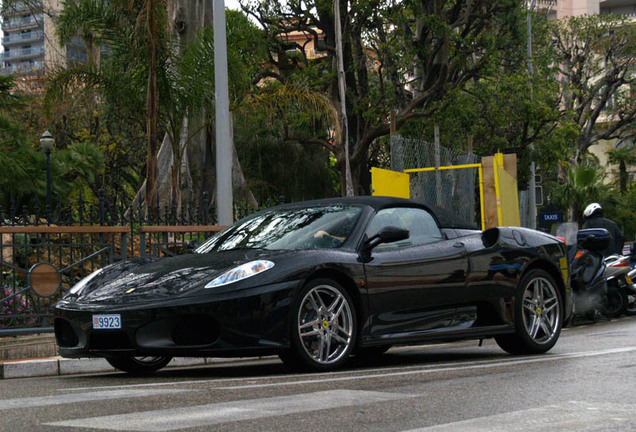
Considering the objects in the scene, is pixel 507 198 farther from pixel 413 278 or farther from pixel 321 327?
pixel 321 327

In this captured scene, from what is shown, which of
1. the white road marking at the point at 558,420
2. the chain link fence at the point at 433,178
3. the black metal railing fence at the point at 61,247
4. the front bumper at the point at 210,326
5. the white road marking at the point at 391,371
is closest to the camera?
the white road marking at the point at 558,420

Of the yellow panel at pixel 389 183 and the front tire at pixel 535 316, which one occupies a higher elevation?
the yellow panel at pixel 389 183

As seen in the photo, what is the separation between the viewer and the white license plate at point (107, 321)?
22.6 ft

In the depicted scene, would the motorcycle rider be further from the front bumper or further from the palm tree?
the palm tree

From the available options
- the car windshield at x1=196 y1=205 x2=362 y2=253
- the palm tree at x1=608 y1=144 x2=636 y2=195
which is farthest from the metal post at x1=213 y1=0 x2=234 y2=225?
the palm tree at x1=608 y1=144 x2=636 y2=195

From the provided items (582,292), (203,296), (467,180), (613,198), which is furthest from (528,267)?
(613,198)

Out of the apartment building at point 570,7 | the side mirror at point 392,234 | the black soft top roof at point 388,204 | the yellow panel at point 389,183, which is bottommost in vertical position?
the side mirror at point 392,234

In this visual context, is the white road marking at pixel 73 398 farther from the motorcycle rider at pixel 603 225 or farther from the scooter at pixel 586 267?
the motorcycle rider at pixel 603 225

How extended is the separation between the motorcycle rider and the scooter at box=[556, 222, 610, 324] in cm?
103

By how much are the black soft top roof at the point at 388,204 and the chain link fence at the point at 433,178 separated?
6733mm

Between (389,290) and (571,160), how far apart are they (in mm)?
44562

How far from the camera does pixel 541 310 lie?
890 cm

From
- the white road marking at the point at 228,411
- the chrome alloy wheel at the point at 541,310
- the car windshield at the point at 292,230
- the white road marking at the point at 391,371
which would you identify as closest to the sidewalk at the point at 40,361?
the car windshield at the point at 292,230

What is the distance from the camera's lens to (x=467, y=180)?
55.5 ft
